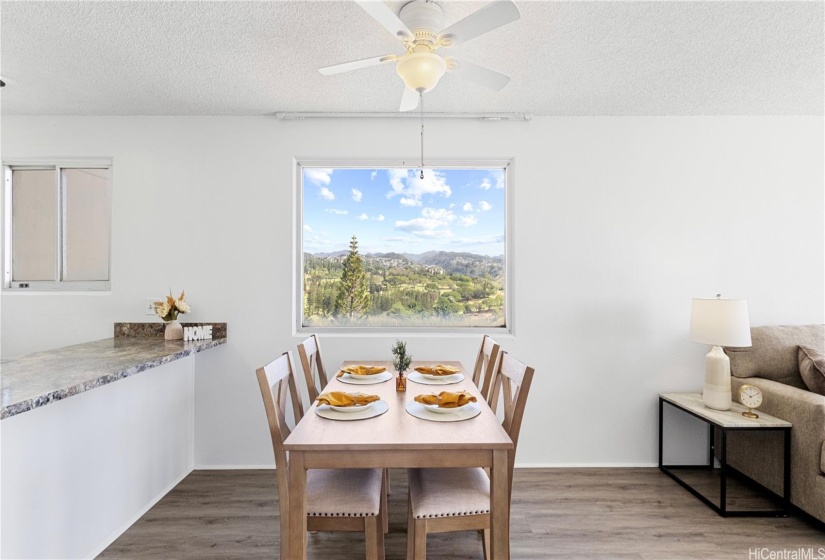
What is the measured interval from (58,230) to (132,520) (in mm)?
2165

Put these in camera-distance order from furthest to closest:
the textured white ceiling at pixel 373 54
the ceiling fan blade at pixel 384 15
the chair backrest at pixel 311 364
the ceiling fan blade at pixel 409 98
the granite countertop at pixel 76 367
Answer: the chair backrest at pixel 311 364 → the ceiling fan blade at pixel 409 98 → the textured white ceiling at pixel 373 54 → the granite countertop at pixel 76 367 → the ceiling fan blade at pixel 384 15

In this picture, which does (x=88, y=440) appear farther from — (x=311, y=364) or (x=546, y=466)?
(x=546, y=466)

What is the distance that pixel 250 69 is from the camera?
2.37 m

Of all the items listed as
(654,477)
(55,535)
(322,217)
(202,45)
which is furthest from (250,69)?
(654,477)

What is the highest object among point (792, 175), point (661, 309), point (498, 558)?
point (792, 175)

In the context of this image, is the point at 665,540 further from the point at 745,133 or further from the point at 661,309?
the point at 745,133

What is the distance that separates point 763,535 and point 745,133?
2622 millimetres

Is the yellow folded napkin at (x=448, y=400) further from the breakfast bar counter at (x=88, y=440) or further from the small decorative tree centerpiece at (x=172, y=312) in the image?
the small decorative tree centerpiece at (x=172, y=312)

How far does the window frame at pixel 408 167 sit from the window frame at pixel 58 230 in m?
1.36

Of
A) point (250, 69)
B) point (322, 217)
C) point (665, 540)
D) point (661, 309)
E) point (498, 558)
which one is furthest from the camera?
point (322, 217)

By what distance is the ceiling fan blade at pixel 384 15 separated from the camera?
1.39 metres

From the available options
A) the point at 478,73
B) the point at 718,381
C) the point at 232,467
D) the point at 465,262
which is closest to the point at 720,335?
the point at 718,381

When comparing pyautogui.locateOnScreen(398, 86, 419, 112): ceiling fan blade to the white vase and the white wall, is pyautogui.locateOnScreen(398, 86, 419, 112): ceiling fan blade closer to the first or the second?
the white wall

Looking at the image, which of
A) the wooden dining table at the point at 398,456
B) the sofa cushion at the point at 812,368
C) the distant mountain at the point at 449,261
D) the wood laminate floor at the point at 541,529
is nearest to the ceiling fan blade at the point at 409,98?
the distant mountain at the point at 449,261
